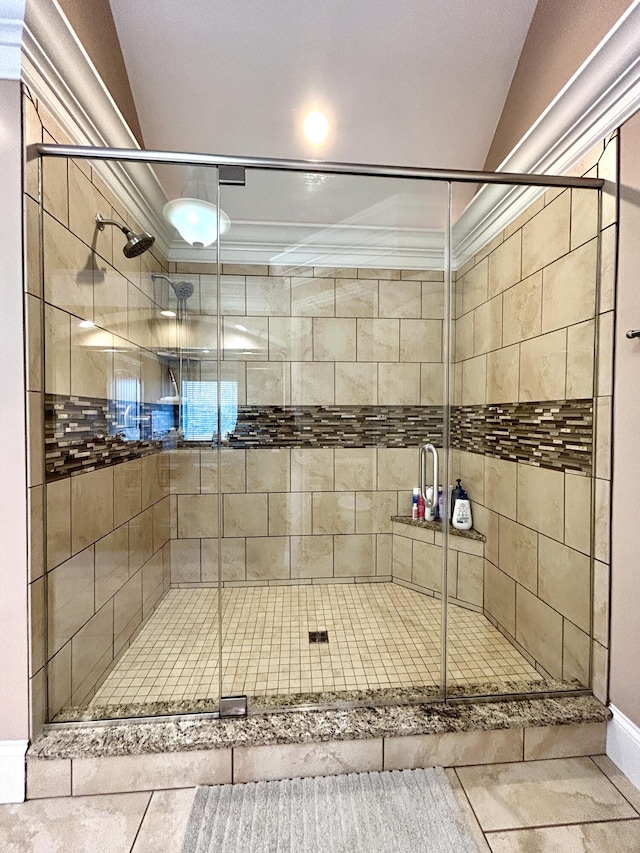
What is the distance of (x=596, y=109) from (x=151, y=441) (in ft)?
7.00

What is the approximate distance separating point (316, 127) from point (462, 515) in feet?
6.87

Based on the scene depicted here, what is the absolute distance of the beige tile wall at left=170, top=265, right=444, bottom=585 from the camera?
2172 millimetres

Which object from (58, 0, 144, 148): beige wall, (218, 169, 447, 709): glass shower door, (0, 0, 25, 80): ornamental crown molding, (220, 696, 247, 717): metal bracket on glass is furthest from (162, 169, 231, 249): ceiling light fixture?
(220, 696, 247, 717): metal bracket on glass

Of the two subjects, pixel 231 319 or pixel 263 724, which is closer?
pixel 263 724

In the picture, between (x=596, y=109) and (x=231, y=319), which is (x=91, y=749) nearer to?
(x=231, y=319)

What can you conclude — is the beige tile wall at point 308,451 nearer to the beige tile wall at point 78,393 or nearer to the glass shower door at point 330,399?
the glass shower door at point 330,399

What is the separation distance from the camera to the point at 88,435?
4.77 ft

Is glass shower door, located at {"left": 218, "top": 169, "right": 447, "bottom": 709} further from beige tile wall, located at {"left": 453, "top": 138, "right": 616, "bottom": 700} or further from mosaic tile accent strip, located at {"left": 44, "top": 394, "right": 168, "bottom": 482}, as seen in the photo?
mosaic tile accent strip, located at {"left": 44, "top": 394, "right": 168, "bottom": 482}

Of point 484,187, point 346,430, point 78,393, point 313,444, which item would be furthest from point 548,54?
point 78,393

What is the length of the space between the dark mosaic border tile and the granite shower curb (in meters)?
0.77

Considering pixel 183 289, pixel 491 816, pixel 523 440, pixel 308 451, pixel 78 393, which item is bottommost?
pixel 491 816

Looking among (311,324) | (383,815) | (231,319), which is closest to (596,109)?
(311,324)

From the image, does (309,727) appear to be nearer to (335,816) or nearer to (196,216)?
(335,816)

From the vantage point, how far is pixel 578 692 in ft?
4.55
